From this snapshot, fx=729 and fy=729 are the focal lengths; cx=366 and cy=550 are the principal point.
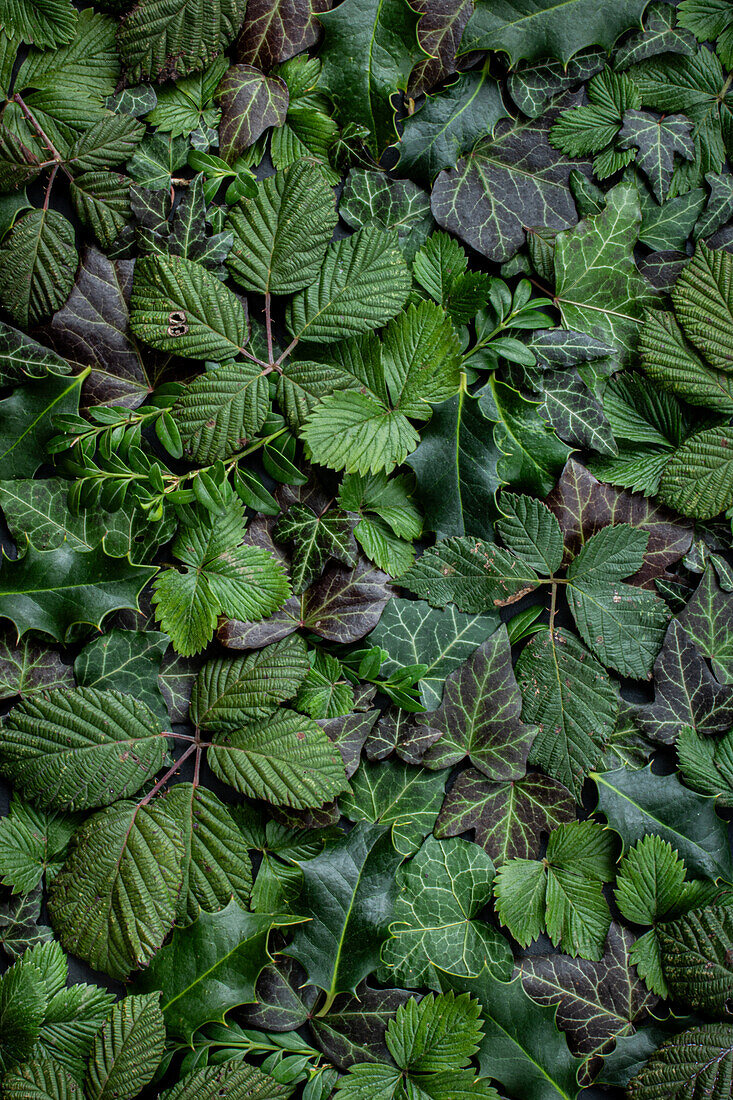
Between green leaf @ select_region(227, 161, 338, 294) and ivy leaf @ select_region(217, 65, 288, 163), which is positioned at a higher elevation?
ivy leaf @ select_region(217, 65, 288, 163)

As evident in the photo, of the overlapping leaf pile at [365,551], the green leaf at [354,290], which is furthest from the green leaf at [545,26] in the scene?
the green leaf at [354,290]

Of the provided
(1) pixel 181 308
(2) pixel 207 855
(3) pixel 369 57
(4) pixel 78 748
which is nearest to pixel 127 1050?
(2) pixel 207 855

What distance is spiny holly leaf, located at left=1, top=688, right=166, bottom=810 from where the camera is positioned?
100 cm

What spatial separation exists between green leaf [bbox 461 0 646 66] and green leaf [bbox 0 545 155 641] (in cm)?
92

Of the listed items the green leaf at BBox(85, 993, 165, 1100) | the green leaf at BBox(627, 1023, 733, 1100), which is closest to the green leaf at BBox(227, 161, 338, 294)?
the green leaf at BBox(85, 993, 165, 1100)

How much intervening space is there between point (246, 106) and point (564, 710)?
1012 millimetres

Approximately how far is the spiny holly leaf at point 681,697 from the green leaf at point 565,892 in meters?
0.18

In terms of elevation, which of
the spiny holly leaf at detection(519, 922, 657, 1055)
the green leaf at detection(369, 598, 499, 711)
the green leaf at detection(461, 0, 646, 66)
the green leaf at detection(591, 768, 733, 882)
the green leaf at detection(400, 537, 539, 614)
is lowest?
the spiny holly leaf at detection(519, 922, 657, 1055)

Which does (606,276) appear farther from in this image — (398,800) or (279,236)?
(398,800)

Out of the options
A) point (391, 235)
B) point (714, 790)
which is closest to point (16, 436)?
point (391, 235)

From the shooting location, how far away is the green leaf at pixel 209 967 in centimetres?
98

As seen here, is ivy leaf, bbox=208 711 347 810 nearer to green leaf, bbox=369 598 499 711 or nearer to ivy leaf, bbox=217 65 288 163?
green leaf, bbox=369 598 499 711

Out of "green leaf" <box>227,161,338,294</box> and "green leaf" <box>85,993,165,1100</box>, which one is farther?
"green leaf" <box>227,161,338,294</box>

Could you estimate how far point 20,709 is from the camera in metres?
1.01
